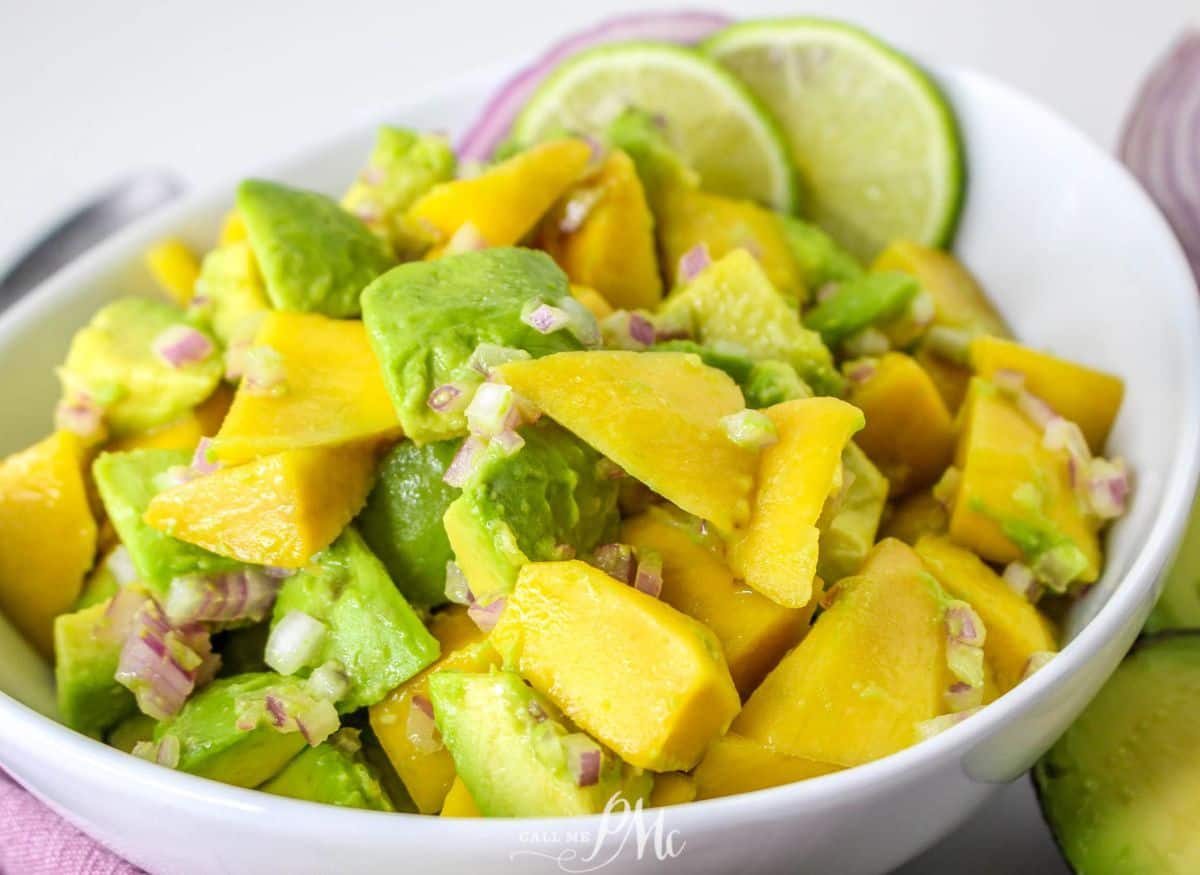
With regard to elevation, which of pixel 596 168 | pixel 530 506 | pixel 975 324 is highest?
pixel 596 168

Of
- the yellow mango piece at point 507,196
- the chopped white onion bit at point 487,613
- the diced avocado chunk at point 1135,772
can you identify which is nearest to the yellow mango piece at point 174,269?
the yellow mango piece at point 507,196

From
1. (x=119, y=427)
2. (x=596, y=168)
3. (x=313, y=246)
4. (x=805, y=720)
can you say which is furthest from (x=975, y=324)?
(x=119, y=427)

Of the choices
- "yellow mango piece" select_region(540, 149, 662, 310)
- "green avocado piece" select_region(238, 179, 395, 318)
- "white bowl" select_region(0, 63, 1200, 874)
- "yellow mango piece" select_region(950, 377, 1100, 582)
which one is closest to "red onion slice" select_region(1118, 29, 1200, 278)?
"white bowl" select_region(0, 63, 1200, 874)

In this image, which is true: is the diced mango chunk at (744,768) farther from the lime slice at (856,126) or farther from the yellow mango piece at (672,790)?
the lime slice at (856,126)

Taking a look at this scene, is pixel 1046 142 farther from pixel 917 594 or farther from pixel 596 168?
pixel 917 594

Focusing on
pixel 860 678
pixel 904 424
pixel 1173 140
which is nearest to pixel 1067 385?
pixel 904 424
